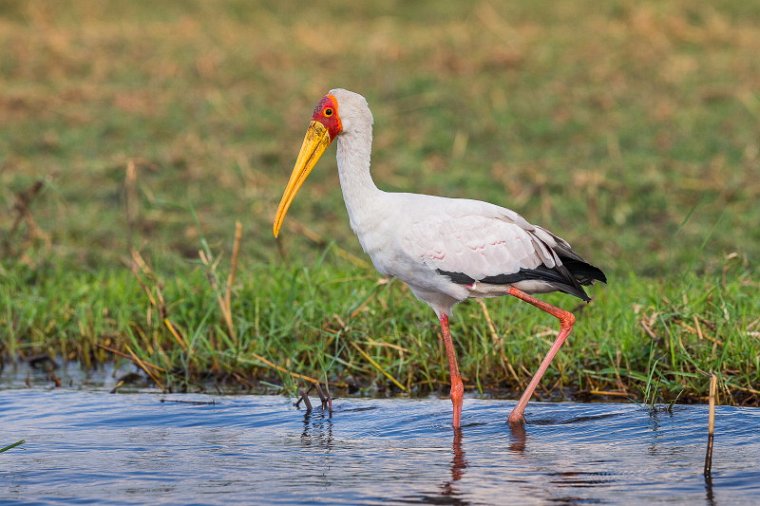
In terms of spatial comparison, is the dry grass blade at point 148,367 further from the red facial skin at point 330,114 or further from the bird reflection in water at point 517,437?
the bird reflection in water at point 517,437

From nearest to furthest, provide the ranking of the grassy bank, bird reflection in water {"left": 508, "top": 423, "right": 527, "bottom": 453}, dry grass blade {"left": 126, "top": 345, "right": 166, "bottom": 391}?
bird reflection in water {"left": 508, "top": 423, "right": 527, "bottom": 453}
the grassy bank
dry grass blade {"left": 126, "top": 345, "right": 166, "bottom": 391}

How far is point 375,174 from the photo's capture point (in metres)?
10.0

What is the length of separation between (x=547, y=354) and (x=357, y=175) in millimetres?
1136

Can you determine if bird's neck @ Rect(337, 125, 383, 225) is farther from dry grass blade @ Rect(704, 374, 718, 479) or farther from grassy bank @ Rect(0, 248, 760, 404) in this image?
dry grass blade @ Rect(704, 374, 718, 479)

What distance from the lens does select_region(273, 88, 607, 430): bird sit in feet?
17.3

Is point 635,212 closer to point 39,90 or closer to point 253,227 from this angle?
point 253,227

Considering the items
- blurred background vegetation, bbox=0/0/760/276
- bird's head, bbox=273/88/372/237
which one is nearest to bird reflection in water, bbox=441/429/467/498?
bird's head, bbox=273/88/372/237

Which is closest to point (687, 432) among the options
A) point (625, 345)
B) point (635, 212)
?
point (625, 345)

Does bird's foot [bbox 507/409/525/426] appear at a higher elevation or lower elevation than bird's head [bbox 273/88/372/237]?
lower

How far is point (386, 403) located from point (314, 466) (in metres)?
1.02

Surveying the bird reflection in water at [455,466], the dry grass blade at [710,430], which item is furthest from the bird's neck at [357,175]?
the dry grass blade at [710,430]

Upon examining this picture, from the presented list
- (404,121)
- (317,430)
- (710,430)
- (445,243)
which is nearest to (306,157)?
(445,243)

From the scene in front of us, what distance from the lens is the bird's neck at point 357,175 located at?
5.37 m

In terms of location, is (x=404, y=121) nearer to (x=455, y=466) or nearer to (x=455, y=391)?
(x=455, y=391)
